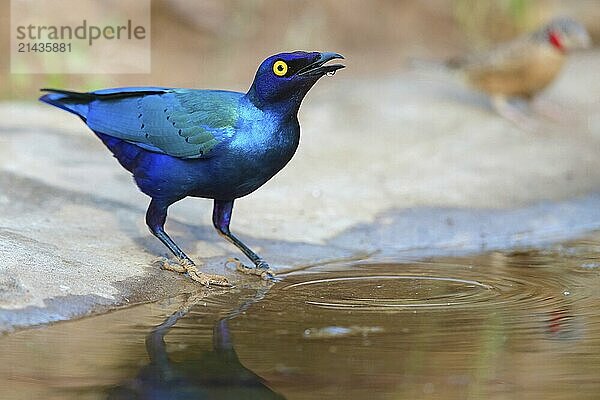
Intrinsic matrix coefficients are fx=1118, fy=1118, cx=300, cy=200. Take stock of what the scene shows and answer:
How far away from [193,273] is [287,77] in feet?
3.30

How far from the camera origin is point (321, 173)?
23.7ft

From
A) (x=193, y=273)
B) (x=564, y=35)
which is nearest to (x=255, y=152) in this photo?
(x=193, y=273)

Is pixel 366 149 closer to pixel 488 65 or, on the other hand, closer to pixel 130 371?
pixel 488 65

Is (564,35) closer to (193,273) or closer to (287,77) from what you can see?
(287,77)

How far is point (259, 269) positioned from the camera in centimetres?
540

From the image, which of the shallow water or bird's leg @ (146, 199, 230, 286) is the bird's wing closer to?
bird's leg @ (146, 199, 230, 286)

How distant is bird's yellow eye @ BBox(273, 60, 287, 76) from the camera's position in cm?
499

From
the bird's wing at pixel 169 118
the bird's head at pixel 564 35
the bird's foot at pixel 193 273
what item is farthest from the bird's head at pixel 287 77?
the bird's head at pixel 564 35

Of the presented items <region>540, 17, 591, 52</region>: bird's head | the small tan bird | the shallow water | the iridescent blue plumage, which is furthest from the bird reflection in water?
<region>540, 17, 591, 52</region>: bird's head

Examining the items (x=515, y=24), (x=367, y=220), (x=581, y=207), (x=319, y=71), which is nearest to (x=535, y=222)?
(x=581, y=207)

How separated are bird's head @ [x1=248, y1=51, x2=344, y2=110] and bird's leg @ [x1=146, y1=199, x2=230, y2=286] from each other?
71 cm

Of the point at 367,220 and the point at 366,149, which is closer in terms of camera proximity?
the point at 367,220

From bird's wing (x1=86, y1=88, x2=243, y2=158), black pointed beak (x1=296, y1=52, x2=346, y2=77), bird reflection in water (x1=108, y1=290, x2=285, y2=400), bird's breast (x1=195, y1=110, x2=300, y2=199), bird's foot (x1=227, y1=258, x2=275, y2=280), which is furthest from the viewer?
bird's foot (x1=227, y1=258, x2=275, y2=280)

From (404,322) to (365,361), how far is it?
0.58 metres
